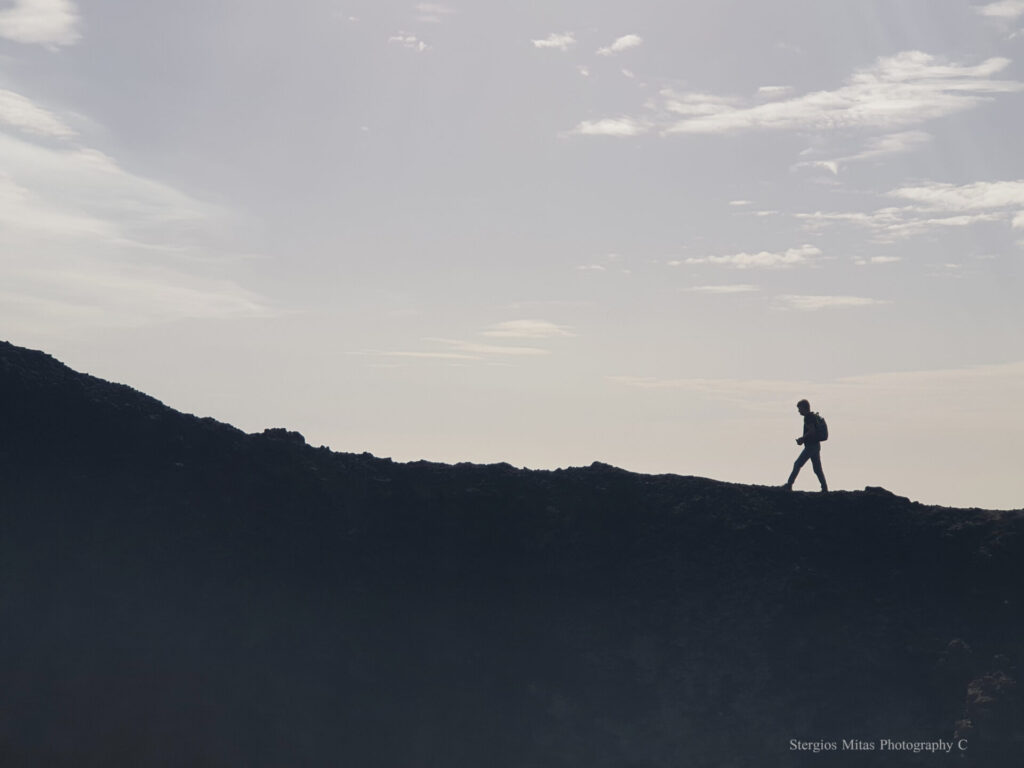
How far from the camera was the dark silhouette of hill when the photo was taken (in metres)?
18.6

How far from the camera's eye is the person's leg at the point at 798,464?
21781 millimetres

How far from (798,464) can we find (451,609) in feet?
25.3

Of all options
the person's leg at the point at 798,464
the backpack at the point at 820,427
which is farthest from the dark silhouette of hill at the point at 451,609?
the backpack at the point at 820,427

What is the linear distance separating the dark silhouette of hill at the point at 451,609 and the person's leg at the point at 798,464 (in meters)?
0.53

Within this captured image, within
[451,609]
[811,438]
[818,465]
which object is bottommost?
[451,609]

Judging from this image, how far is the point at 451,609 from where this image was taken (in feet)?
70.1

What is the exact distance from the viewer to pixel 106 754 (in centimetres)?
1756

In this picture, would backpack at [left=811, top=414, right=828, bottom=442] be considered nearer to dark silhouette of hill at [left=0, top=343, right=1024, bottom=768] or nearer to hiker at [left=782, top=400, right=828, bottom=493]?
hiker at [left=782, top=400, right=828, bottom=493]

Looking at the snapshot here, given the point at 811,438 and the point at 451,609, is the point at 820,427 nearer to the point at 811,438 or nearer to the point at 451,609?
the point at 811,438

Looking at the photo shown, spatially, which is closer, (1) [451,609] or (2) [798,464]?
(1) [451,609]

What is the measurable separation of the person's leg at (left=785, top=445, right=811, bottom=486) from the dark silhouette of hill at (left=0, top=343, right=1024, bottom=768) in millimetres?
534

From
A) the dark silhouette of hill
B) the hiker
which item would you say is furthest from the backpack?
the dark silhouette of hill

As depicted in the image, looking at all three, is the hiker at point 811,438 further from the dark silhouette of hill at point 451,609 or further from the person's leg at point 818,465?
the dark silhouette of hill at point 451,609

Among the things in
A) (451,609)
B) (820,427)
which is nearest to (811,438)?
(820,427)
